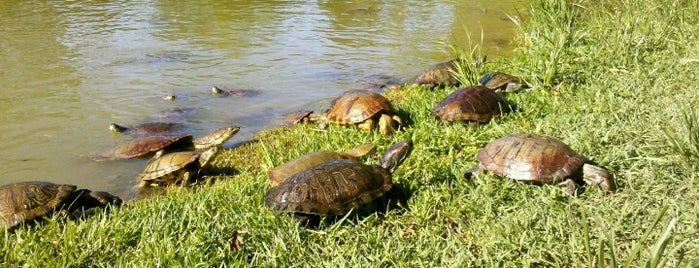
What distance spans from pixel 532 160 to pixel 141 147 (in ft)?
16.0

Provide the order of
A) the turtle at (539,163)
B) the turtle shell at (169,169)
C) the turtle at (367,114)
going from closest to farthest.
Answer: the turtle at (539,163), the turtle shell at (169,169), the turtle at (367,114)

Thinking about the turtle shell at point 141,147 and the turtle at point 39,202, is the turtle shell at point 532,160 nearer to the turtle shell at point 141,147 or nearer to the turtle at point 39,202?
the turtle at point 39,202

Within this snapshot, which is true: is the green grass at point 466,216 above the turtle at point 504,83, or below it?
above

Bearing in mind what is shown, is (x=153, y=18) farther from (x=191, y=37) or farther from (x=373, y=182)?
(x=373, y=182)

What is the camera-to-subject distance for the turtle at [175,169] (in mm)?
6438

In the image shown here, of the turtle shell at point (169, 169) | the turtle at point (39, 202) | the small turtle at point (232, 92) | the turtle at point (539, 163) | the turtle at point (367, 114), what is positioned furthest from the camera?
the small turtle at point (232, 92)

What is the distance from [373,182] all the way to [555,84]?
412 centimetres

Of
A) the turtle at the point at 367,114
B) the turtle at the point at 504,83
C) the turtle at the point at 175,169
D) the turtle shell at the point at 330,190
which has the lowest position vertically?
the turtle at the point at 175,169

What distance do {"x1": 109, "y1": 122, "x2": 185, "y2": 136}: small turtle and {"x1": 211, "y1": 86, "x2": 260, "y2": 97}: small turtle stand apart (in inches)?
68.4

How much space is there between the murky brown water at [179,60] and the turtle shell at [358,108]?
5.04 ft

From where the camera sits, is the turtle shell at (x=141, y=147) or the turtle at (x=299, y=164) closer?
the turtle at (x=299, y=164)

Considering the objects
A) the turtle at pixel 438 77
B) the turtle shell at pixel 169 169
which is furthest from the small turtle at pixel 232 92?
the turtle shell at pixel 169 169

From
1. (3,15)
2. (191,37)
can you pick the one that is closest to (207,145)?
(191,37)

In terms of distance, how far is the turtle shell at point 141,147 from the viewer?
24.3 feet
